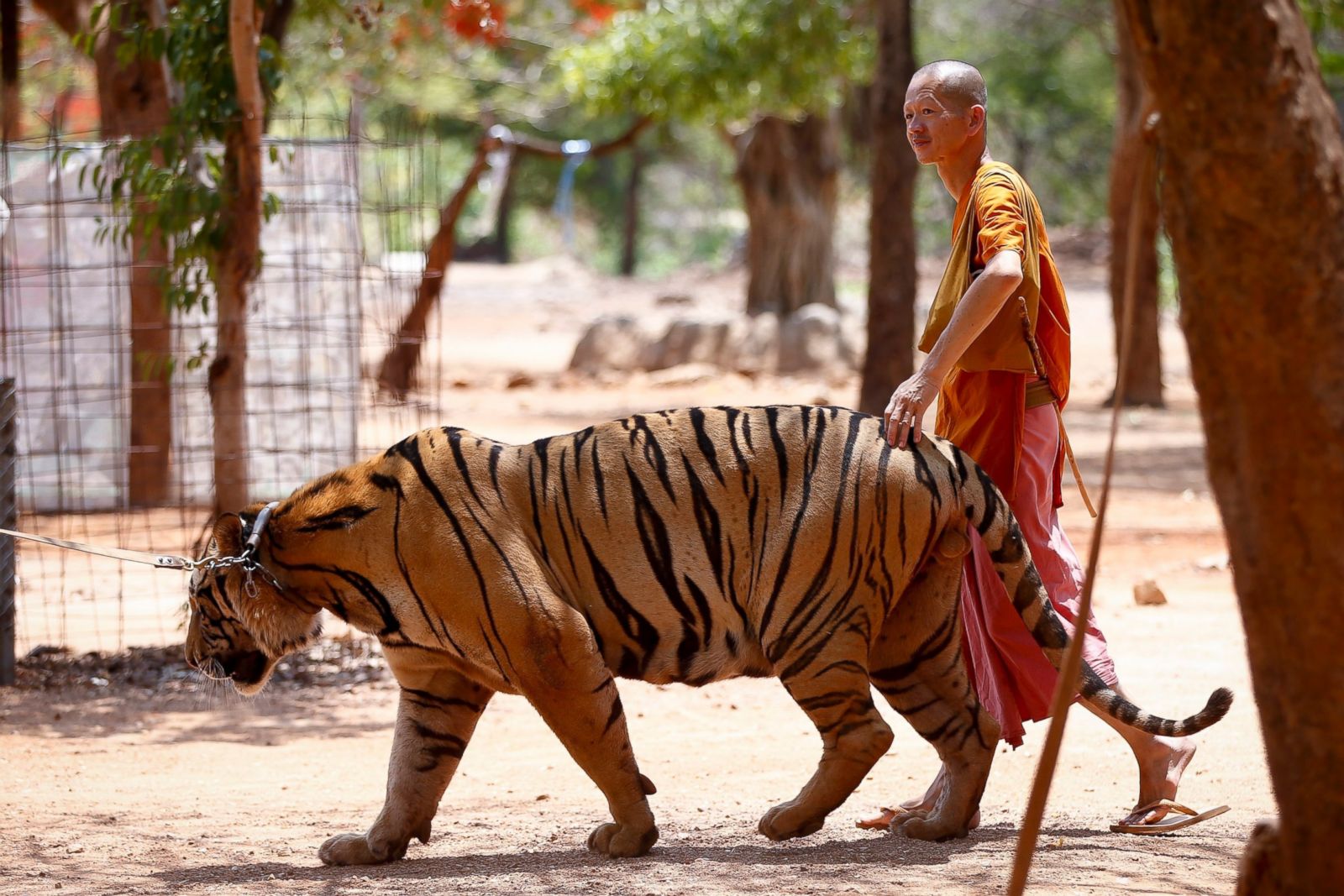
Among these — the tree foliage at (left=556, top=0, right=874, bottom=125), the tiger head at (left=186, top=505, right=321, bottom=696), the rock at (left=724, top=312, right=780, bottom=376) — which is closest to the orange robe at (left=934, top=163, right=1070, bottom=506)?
the tiger head at (left=186, top=505, right=321, bottom=696)

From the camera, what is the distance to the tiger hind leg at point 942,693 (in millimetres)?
4191

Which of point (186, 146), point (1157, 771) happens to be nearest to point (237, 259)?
point (186, 146)

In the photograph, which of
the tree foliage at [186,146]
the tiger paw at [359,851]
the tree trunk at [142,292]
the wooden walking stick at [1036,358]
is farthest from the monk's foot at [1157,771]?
the tree trunk at [142,292]

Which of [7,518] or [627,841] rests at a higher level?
[7,518]

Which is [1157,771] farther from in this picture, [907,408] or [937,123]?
[937,123]

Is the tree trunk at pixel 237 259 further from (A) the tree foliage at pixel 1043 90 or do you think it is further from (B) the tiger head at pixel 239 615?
(A) the tree foliage at pixel 1043 90

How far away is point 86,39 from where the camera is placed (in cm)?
704

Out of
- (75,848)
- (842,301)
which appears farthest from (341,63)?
(75,848)

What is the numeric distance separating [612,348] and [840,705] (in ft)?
53.7

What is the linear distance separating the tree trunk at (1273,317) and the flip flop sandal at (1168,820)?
1.60 metres

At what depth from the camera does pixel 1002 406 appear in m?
4.27

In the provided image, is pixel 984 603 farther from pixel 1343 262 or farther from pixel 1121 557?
pixel 1121 557

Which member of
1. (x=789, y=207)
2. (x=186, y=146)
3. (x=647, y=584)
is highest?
(x=789, y=207)

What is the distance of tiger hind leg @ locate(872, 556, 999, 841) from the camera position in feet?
13.8
